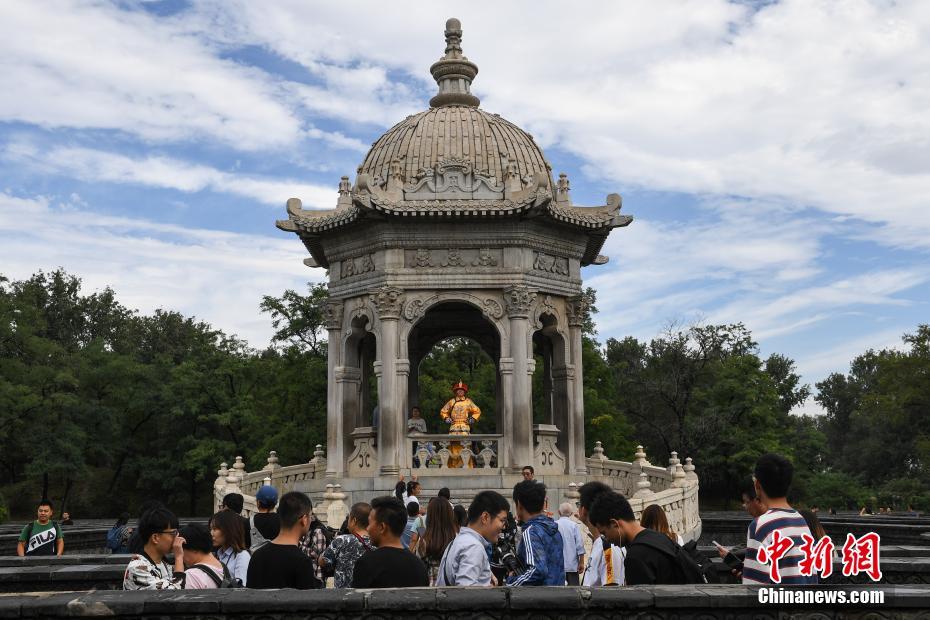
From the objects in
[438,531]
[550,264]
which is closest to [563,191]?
[550,264]

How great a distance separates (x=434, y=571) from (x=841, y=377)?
97.8 metres

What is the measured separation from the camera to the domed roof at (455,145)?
80.3 feet

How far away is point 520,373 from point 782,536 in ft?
56.2

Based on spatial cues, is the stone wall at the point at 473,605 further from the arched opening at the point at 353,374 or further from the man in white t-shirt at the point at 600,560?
the arched opening at the point at 353,374

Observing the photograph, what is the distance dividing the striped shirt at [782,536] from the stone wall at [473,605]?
20.6 inches

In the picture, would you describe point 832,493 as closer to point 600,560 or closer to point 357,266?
point 357,266

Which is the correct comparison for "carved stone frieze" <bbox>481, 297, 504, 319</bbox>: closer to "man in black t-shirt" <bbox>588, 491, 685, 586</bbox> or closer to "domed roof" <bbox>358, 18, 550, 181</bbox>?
"domed roof" <bbox>358, 18, 550, 181</bbox>

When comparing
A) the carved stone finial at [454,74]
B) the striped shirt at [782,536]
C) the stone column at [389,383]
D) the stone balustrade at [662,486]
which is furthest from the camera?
the carved stone finial at [454,74]

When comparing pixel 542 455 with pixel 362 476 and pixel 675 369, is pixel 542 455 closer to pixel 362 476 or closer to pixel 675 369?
pixel 362 476

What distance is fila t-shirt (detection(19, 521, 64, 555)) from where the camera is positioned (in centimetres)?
1403

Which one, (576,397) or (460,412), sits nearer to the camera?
(460,412)

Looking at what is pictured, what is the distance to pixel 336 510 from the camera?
60.8ft

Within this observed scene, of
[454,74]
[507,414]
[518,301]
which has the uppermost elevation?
[454,74]

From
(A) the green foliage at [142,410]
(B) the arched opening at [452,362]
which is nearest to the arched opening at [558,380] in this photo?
(B) the arched opening at [452,362]
